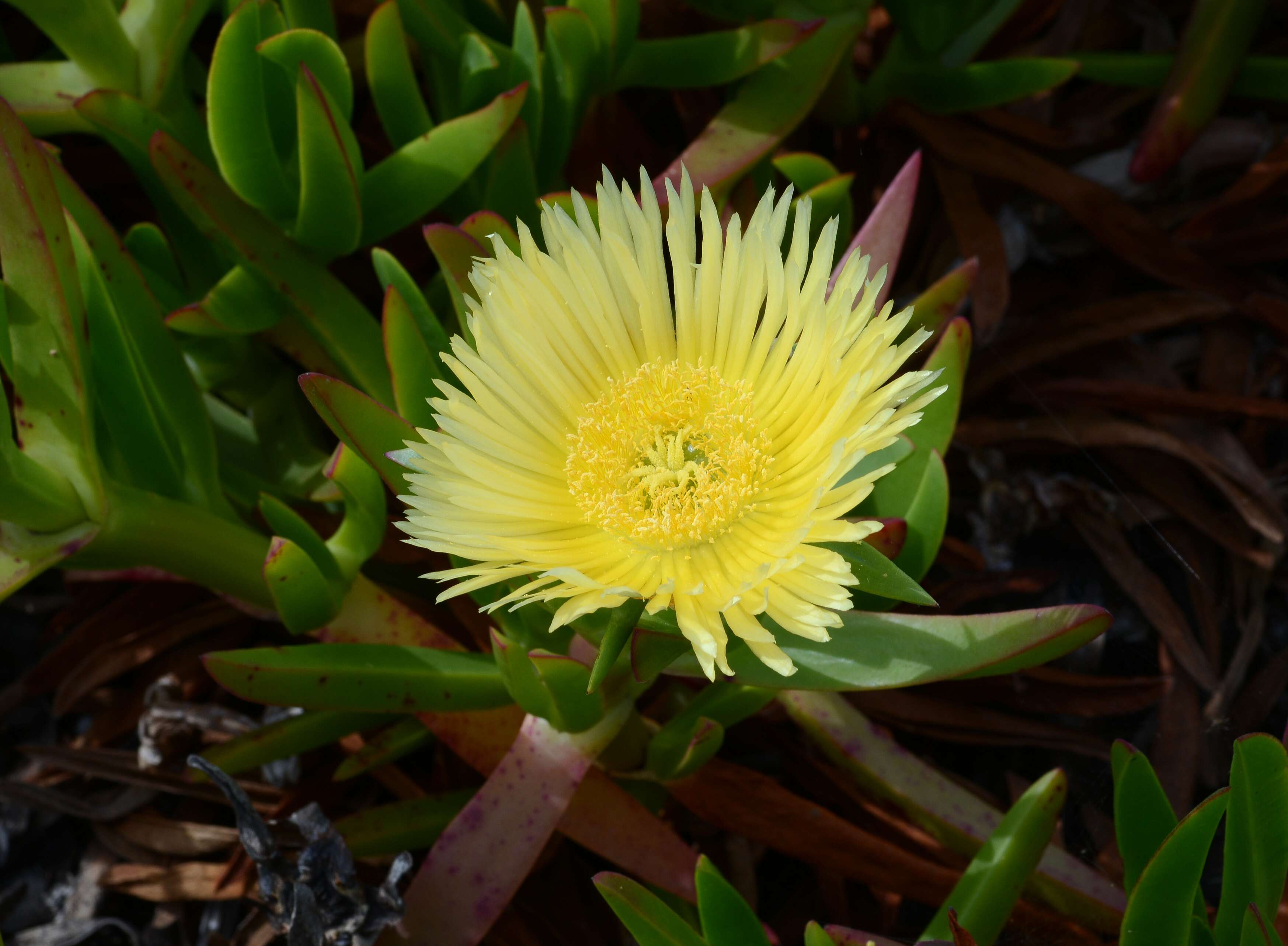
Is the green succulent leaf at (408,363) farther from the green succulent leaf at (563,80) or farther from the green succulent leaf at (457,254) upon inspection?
the green succulent leaf at (563,80)

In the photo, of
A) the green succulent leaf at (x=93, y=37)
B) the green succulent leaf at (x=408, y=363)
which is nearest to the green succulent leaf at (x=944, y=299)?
the green succulent leaf at (x=408, y=363)

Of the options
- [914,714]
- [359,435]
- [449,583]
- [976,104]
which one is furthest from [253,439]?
[976,104]

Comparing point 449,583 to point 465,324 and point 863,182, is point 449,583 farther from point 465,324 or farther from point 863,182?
point 863,182

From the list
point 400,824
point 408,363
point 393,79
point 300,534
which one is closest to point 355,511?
point 300,534

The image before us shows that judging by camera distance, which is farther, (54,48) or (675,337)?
(54,48)

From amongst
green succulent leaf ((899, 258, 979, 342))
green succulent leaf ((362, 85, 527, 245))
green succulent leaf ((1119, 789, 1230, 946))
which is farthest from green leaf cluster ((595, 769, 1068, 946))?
green succulent leaf ((362, 85, 527, 245))

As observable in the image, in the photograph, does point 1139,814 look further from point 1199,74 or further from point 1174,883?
point 1199,74
